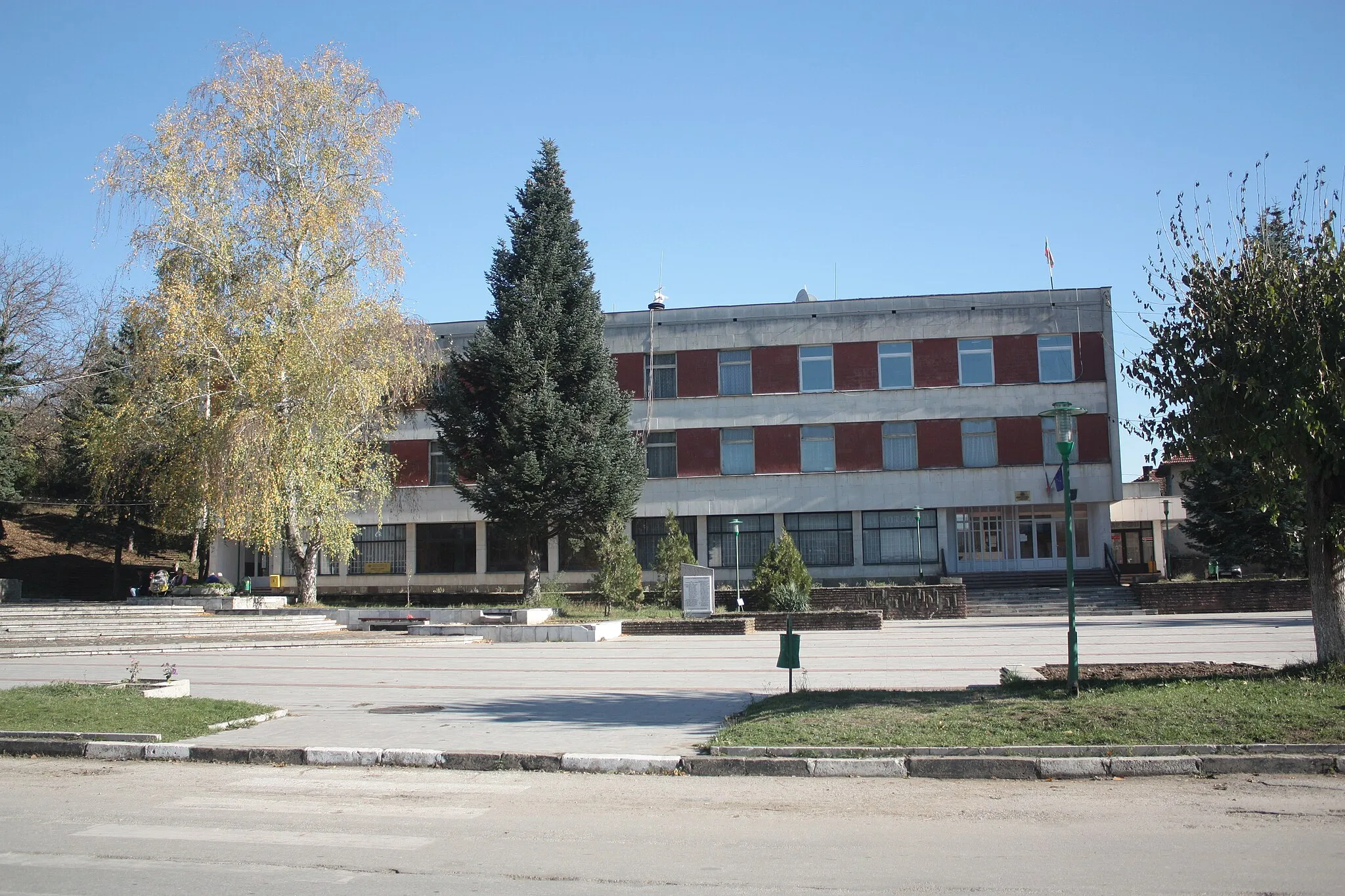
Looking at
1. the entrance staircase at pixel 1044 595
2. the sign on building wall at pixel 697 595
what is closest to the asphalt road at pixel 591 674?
the sign on building wall at pixel 697 595

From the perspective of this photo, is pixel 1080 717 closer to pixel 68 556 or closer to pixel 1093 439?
pixel 1093 439

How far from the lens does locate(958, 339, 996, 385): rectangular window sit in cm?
4153

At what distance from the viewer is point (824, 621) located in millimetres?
29875

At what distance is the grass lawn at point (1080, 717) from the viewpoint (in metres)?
9.81

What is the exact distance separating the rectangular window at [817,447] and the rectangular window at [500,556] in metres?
11.8

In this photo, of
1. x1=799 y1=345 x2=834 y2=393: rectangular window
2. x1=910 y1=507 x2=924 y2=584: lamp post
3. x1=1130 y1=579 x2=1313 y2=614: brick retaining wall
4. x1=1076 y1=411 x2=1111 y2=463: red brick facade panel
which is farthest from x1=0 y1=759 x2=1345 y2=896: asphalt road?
x1=1076 y1=411 x2=1111 y2=463: red brick facade panel

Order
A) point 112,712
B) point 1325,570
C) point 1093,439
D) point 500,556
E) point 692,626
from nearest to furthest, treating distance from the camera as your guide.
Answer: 1. point 1325,570
2. point 112,712
3. point 692,626
4. point 1093,439
5. point 500,556

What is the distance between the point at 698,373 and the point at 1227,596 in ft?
69.1

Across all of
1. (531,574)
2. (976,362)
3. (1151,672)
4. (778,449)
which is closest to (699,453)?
(778,449)

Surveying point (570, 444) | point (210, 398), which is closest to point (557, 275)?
point (570, 444)

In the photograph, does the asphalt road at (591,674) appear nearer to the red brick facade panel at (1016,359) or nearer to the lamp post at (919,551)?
the lamp post at (919,551)

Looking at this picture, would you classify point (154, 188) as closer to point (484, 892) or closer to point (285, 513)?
point (285, 513)

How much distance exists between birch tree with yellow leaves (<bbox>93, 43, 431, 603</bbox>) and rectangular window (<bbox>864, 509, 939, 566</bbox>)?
19.3 metres

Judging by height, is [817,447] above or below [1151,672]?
above
